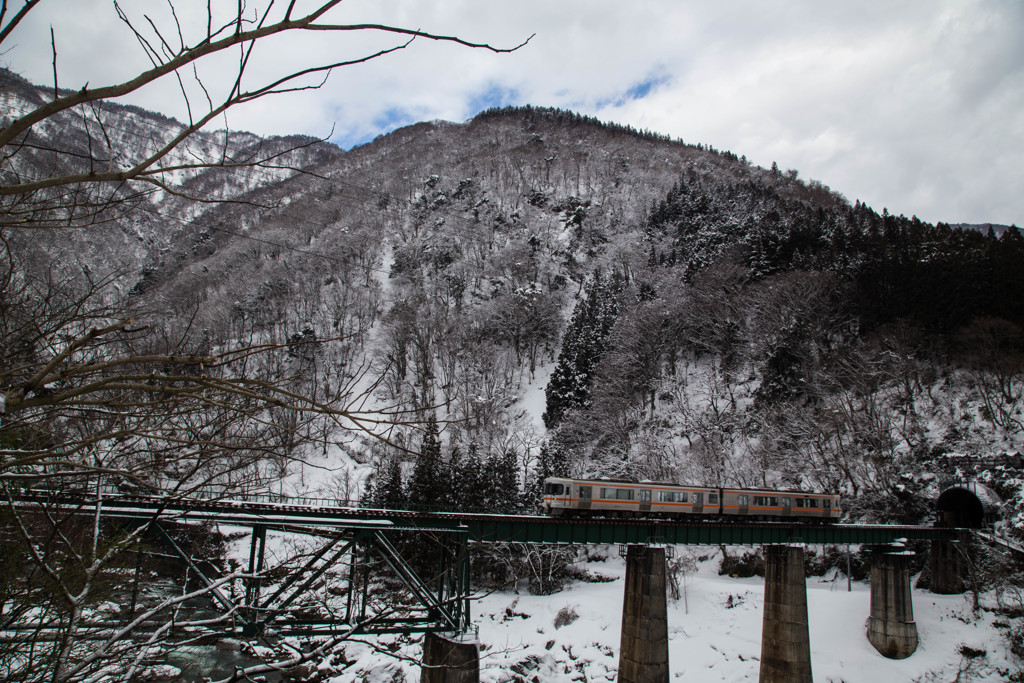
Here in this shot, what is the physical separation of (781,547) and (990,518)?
14825 millimetres

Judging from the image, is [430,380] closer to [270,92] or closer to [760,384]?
[760,384]

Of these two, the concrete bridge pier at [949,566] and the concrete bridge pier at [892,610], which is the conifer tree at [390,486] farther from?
the concrete bridge pier at [949,566]

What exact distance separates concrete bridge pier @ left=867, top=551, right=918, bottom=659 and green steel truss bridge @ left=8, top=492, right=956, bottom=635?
112 centimetres

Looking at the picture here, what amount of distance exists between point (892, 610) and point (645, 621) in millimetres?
12210

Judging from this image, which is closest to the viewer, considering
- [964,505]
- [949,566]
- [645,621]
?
[645,621]

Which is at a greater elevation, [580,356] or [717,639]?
[580,356]

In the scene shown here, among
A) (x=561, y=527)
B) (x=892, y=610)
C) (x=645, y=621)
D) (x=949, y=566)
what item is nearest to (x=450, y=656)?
(x=561, y=527)

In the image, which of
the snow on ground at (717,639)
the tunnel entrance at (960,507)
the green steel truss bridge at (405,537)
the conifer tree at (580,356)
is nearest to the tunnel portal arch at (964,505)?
the tunnel entrance at (960,507)

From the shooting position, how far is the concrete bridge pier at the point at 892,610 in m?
23.0

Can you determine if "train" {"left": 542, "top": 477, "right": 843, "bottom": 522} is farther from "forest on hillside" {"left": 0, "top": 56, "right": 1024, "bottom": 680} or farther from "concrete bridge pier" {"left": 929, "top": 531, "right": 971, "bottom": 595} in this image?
"forest on hillside" {"left": 0, "top": 56, "right": 1024, "bottom": 680}

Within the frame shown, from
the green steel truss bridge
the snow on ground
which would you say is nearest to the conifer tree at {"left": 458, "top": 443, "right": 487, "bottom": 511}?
the green steel truss bridge

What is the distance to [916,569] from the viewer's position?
2922 cm

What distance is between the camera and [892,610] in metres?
23.4

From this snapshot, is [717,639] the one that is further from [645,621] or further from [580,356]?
[580,356]
